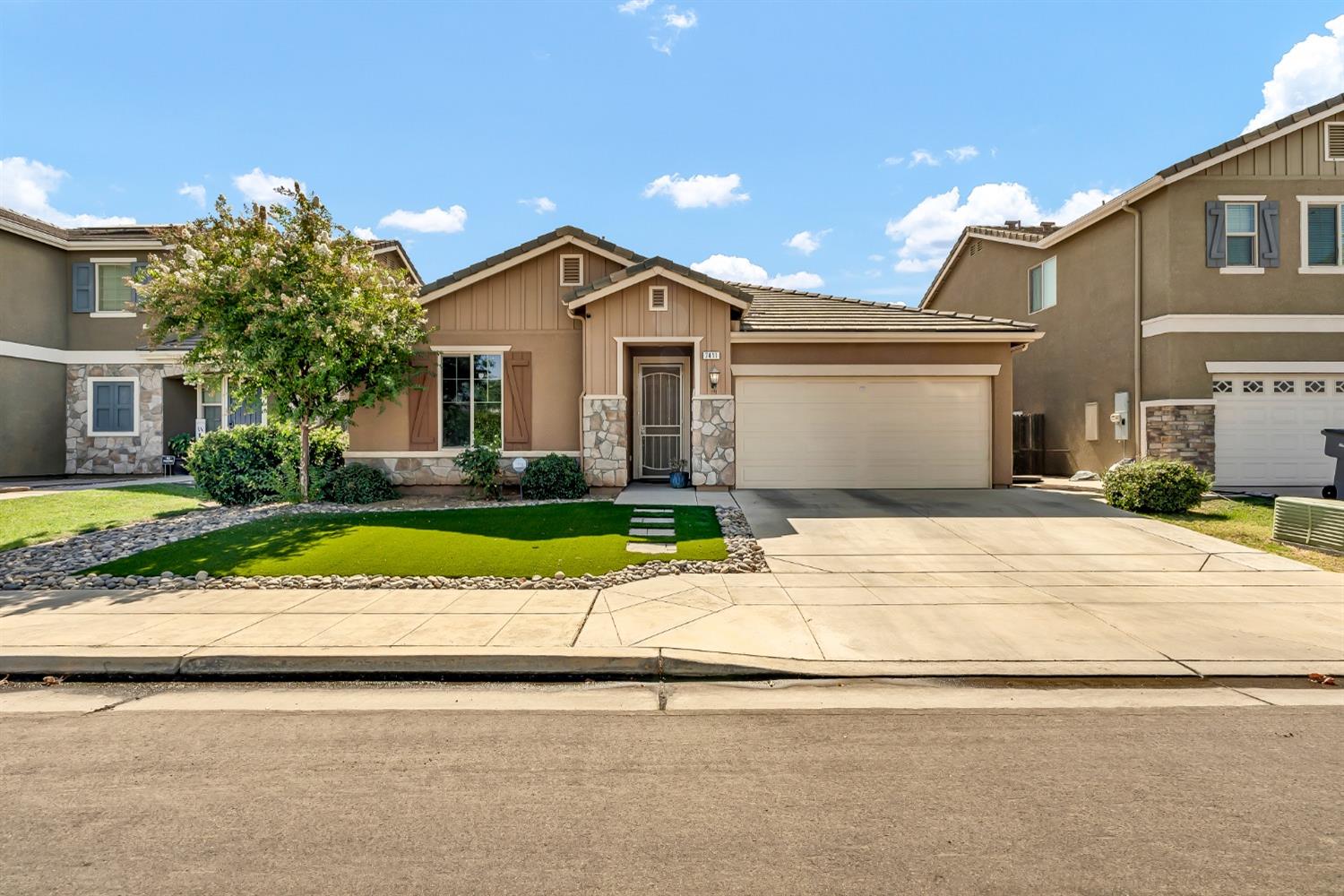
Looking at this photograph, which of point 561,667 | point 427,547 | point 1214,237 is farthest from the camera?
point 1214,237

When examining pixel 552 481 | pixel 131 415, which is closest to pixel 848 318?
pixel 552 481

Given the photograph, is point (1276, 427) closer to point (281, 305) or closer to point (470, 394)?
point (470, 394)

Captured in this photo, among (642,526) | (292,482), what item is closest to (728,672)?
(642,526)

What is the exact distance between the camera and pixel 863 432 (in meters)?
13.5

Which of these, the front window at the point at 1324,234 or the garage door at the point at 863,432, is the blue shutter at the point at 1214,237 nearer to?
the front window at the point at 1324,234

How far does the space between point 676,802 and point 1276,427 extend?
16778 millimetres

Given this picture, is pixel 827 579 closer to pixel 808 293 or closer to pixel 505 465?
pixel 505 465

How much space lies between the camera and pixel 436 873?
2592mm

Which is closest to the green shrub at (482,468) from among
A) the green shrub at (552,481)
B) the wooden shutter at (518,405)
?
the green shrub at (552,481)

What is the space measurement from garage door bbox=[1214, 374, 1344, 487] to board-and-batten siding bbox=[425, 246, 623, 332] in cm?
1396

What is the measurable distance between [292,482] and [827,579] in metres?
10.1

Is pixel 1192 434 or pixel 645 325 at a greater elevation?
pixel 645 325

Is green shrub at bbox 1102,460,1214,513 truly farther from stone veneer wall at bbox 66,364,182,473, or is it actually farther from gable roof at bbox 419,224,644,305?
stone veneer wall at bbox 66,364,182,473

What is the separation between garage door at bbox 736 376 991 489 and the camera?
13305 mm
